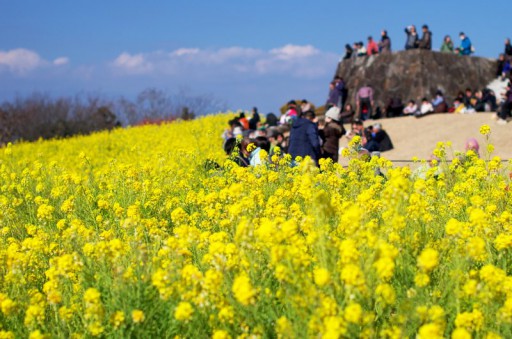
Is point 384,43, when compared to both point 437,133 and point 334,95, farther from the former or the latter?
point 437,133

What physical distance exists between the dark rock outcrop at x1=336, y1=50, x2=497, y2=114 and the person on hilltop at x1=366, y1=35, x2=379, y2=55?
40 centimetres

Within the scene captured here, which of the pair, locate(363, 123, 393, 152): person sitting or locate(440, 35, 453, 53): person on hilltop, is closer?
locate(363, 123, 393, 152): person sitting

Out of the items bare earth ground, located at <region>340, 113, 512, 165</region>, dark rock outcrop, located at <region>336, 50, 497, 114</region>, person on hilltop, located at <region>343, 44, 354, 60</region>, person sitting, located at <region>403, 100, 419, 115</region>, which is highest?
person on hilltop, located at <region>343, 44, 354, 60</region>

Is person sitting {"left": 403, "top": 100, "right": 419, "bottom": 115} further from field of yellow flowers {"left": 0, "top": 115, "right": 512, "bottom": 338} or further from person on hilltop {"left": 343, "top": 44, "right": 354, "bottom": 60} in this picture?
field of yellow flowers {"left": 0, "top": 115, "right": 512, "bottom": 338}

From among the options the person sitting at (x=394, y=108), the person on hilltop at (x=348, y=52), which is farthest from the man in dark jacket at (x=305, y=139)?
the person on hilltop at (x=348, y=52)

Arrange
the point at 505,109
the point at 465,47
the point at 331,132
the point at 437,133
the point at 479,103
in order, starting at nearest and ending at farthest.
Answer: the point at 331,132 < the point at 505,109 < the point at 437,133 < the point at 479,103 < the point at 465,47

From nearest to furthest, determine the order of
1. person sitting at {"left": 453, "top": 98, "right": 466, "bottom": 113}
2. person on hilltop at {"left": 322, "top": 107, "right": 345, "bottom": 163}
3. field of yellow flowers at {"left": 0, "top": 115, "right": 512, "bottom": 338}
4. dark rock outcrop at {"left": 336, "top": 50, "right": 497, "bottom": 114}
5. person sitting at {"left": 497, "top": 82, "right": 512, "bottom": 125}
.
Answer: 1. field of yellow flowers at {"left": 0, "top": 115, "right": 512, "bottom": 338}
2. person on hilltop at {"left": 322, "top": 107, "right": 345, "bottom": 163}
3. person sitting at {"left": 497, "top": 82, "right": 512, "bottom": 125}
4. person sitting at {"left": 453, "top": 98, "right": 466, "bottom": 113}
5. dark rock outcrop at {"left": 336, "top": 50, "right": 497, "bottom": 114}

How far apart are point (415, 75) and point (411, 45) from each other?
1.85m

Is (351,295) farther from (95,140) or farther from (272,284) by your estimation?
(95,140)

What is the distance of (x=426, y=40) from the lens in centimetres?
2566

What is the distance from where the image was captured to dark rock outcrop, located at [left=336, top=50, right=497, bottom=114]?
24672 millimetres

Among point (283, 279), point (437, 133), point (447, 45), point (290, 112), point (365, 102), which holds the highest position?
point (447, 45)

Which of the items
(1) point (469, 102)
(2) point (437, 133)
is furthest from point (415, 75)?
(2) point (437, 133)

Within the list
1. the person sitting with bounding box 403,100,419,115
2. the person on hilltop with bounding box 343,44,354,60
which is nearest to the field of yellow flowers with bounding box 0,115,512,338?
the person sitting with bounding box 403,100,419,115
